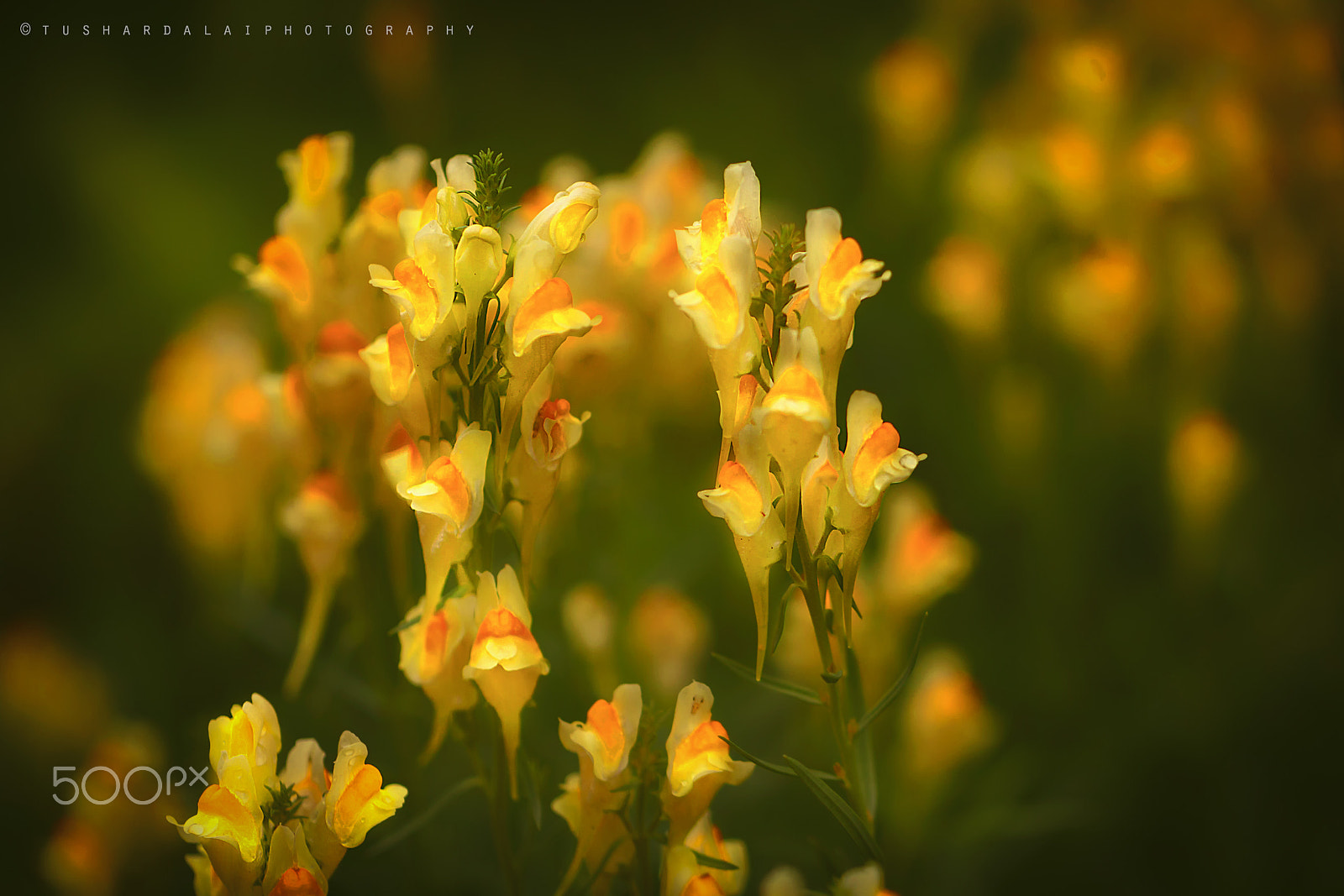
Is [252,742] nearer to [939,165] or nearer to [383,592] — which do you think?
[383,592]

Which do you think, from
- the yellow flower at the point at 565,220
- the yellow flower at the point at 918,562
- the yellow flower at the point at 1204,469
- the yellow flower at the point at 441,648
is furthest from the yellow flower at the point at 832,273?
the yellow flower at the point at 1204,469

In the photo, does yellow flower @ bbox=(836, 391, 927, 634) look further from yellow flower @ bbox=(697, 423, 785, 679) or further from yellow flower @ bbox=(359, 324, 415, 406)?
yellow flower @ bbox=(359, 324, 415, 406)

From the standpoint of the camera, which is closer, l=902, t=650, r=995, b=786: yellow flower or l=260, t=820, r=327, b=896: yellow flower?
l=260, t=820, r=327, b=896: yellow flower

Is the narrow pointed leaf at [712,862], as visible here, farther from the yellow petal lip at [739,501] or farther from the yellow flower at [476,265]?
the yellow flower at [476,265]

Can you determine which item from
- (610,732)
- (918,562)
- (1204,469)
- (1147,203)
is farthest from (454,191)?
(1147,203)

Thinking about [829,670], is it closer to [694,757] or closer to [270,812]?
[694,757]

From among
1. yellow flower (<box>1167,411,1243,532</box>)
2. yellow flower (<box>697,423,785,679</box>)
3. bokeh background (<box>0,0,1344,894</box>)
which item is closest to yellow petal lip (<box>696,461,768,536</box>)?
yellow flower (<box>697,423,785,679</box>)

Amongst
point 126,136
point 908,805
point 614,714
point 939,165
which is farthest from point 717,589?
point 126,136
